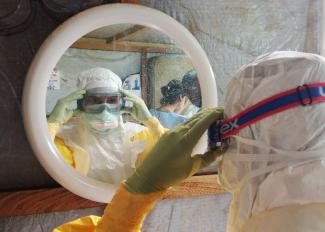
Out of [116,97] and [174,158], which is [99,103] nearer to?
[116,97]

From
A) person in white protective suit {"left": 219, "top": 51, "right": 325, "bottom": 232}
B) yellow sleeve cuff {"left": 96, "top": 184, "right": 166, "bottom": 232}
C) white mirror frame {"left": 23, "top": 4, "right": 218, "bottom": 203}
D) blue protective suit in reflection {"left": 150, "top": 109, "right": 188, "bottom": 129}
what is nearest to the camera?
person in white protective suit {"left": 219, "top": 51, "right": 325, "bottom": 232}

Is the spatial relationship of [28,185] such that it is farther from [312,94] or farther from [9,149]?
[312,94]

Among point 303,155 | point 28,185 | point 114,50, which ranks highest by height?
point 114,50

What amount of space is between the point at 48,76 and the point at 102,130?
0.46 ft

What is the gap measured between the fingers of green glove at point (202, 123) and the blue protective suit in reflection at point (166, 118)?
25 centimetres

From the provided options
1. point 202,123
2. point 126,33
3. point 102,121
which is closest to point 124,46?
point 126,33

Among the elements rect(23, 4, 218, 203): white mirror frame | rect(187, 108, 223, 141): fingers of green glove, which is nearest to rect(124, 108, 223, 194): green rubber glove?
rect(187, 108, 223, 141): fingers of green glove

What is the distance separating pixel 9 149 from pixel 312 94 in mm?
548

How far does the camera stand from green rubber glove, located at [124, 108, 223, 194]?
1.60 ft

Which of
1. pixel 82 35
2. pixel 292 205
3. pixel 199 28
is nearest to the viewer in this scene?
pixel 292 205

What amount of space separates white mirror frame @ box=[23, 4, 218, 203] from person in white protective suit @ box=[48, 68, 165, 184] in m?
0.02

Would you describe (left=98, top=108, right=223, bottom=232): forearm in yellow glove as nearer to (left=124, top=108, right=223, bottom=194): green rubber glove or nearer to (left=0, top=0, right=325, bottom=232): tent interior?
(left=124, top=108, right=223, bottom=194): green rubber glove

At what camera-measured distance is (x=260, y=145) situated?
17.3 inches

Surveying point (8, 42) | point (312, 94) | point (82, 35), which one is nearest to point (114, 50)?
point (82, 35)
